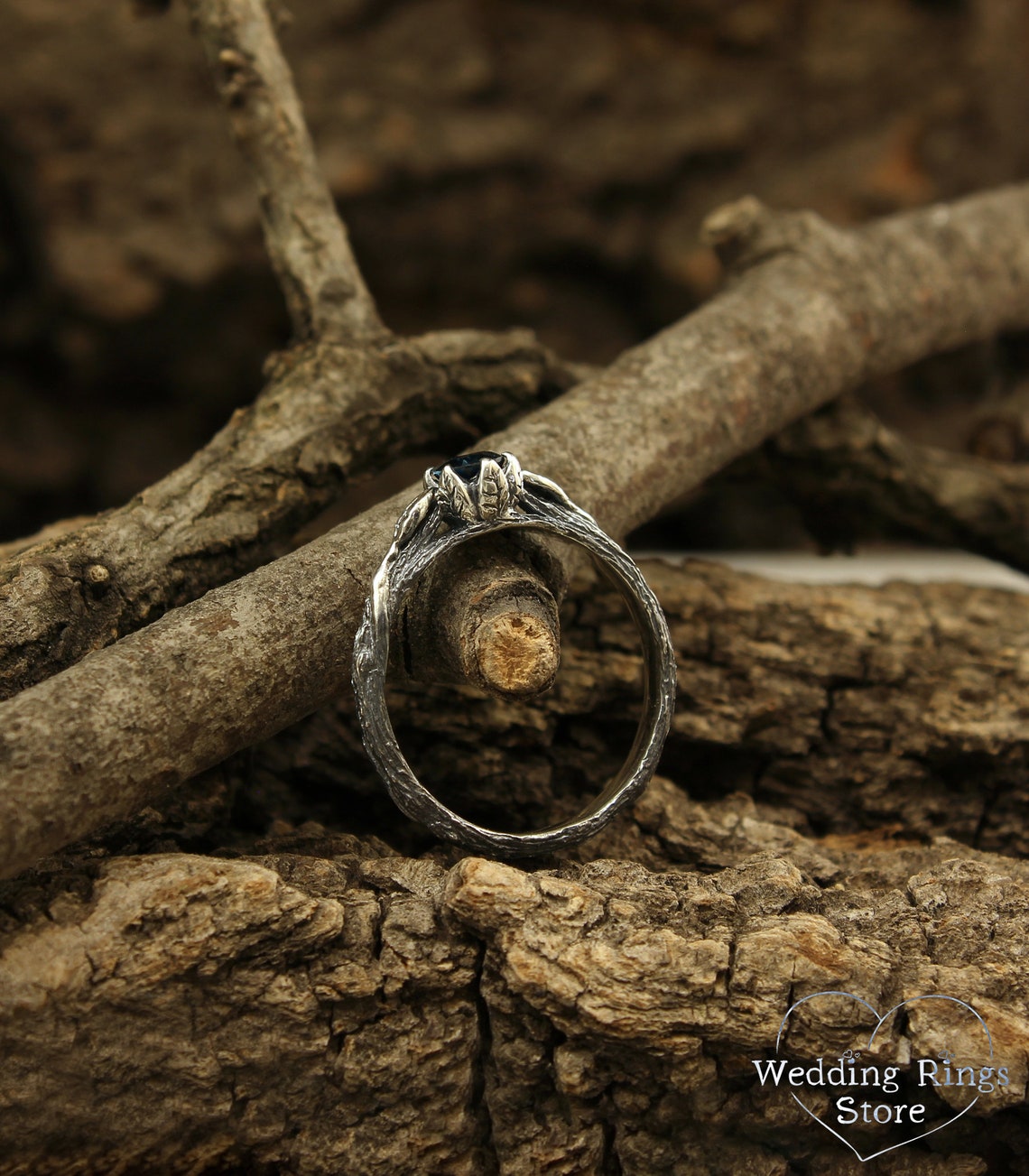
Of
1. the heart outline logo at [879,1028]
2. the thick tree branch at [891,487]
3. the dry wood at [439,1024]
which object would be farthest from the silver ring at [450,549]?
the thick tree branch at [891,487]

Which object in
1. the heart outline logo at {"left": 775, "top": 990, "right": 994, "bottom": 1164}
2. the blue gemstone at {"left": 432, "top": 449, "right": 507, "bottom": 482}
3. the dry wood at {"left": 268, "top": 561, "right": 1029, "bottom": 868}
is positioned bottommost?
the heart outline logo at {"left": 775, "top": 990, "right": 994, "bottom": 1164}

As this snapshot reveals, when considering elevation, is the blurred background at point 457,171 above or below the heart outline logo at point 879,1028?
above

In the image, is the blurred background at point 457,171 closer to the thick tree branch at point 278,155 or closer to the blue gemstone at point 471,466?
the thick tree branch at point 278,155

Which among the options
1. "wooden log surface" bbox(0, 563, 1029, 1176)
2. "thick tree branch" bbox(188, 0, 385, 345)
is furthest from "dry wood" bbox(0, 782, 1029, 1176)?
"thick tree branch" bbox(188, 0, 385, 345)

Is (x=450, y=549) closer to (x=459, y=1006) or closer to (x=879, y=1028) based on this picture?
(x=459, y=1006)

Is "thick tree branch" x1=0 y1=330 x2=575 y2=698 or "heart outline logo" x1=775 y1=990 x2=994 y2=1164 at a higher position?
"thick tree branch" x1=0 y1=330 x2=575 y2=698

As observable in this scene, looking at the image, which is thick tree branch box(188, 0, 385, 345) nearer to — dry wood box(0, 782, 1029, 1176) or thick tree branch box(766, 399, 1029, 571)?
thick tree branch box(766, 399, 1029, 571)

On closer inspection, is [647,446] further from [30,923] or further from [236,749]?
[30,923]
